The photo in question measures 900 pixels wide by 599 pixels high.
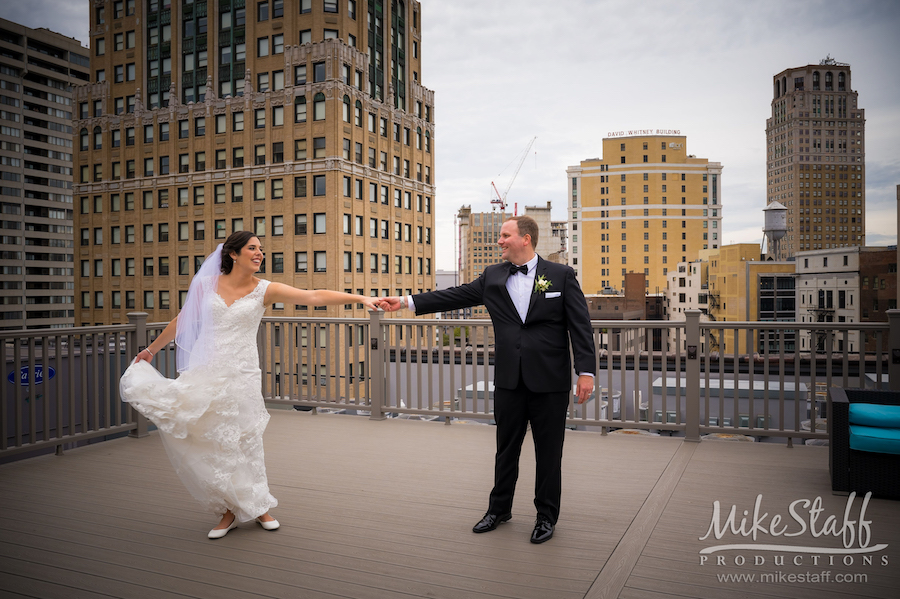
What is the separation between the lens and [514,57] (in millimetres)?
112312

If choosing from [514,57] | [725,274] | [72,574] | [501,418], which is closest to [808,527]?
[501,418]

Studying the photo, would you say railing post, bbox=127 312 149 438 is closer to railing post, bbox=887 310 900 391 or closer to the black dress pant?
the black dress pant

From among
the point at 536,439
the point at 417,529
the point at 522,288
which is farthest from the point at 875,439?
the point at 417,529

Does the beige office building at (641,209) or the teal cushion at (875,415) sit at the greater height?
the beige office building at (641,209)

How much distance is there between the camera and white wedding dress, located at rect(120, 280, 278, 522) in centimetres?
306

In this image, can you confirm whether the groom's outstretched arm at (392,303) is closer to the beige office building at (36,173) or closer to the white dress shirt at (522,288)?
the white dress shirt at (522,288)

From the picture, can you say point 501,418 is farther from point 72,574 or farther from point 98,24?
point 98,24

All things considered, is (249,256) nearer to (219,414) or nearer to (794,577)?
(219,414)

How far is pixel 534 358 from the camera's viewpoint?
3.01m

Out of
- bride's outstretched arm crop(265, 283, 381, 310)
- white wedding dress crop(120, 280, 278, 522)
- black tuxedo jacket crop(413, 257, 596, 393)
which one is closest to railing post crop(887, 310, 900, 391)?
black tuxedo jacket crop(413, 257, 596, 393)

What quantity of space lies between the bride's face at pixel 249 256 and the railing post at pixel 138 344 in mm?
2755

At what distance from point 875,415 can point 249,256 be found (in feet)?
12.3

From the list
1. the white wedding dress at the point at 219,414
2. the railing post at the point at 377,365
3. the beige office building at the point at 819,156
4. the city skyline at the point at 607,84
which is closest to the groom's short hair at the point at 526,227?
the white wedding dress at the point at 219,414

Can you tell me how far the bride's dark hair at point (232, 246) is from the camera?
10.5 feet
